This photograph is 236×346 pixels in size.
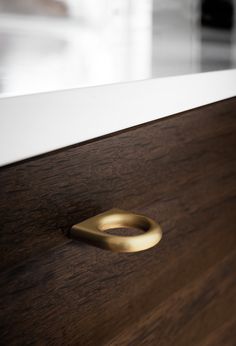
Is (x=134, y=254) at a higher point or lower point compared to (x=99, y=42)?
lower

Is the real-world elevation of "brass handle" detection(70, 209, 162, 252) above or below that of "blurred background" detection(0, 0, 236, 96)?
below

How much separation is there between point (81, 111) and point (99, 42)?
0.04m

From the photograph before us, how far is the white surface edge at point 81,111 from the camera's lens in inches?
7.6

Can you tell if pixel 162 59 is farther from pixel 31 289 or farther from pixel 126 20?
pixel 31 289

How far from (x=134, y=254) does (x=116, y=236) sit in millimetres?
67

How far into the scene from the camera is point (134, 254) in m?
0.28

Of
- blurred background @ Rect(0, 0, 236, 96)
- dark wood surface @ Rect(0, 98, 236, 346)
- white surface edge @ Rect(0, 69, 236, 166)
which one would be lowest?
dark wood surface @ Rect(0, 98, 236, 346)

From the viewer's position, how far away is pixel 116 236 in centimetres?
21

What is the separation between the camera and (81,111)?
225 mm

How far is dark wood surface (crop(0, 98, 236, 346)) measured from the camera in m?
0.21

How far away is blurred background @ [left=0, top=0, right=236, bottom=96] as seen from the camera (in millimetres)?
196

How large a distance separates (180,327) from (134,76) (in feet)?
0.55

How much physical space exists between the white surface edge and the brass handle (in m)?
0.04

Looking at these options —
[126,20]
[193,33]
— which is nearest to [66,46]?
[126,20]
